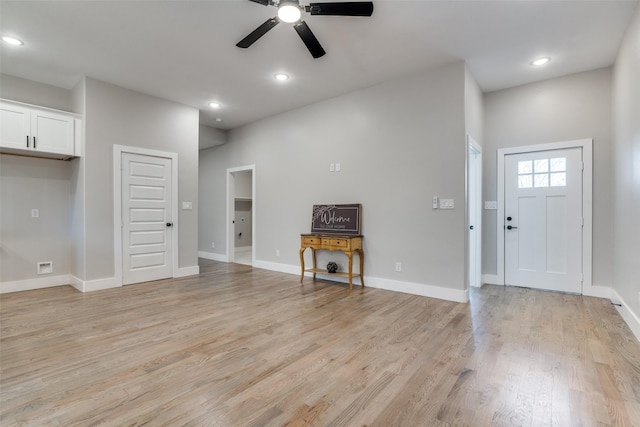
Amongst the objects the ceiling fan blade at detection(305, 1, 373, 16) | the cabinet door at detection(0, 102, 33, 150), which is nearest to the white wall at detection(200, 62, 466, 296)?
the ceiling fan blade at detection(305, 1, 373, 16)

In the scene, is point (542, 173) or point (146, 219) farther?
point (146, 219)

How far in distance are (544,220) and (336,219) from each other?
2920 mm

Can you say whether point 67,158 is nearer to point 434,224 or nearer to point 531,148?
point 434,224

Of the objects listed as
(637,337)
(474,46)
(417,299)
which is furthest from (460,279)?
(474,46)

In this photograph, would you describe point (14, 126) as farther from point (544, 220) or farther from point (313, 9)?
point (544, 220)

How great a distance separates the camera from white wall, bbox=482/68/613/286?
12.3 ft

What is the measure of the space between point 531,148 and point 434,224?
191 centimetres

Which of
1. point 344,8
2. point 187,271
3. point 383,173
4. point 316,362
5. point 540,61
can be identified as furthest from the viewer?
point 187,271

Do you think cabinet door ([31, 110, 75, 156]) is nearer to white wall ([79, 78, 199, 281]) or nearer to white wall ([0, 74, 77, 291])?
white wall ([79, 78, 199, 281])

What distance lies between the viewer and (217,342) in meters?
2.47

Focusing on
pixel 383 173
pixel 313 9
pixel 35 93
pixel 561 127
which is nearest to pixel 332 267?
Answer: pixel 383 173

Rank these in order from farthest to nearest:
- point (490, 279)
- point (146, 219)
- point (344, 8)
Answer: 1. point (146, 219)
2. point (490, 279)
3. point (344, 8)

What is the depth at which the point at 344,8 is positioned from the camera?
227cm

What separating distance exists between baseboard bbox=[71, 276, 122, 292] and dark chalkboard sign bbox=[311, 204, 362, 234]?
9.85 ft
